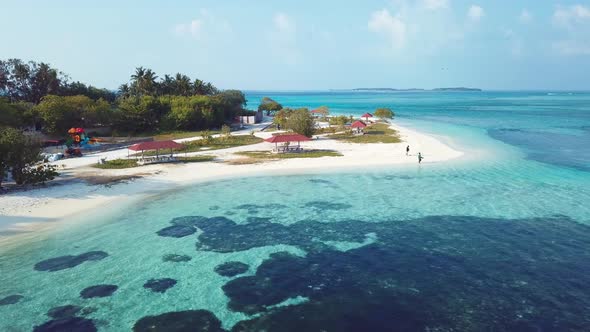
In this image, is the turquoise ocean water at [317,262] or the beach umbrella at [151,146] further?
the beach umbrella at [151,146]

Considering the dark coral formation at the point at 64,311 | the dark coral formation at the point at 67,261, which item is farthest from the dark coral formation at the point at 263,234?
the dark coral formation at the point at 64,311

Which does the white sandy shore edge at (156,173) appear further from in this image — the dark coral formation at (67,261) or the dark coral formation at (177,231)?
the dark coral formation at (177,231)

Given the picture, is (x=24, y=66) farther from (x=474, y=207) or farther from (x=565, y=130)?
(x=565, y=130)

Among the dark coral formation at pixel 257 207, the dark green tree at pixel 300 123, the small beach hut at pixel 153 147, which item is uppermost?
the dark green tree at pixel 300 123

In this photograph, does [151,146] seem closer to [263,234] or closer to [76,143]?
[76,143]

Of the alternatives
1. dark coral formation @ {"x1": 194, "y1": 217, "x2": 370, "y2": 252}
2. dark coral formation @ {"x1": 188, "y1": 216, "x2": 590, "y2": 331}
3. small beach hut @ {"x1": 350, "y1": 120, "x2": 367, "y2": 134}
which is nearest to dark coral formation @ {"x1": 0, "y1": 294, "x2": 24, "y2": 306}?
dark coral formation @ {"x1": 194, "y1": 217, "x2": 370, "y2": 252}

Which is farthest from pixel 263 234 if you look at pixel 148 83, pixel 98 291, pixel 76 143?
pixel 148 83

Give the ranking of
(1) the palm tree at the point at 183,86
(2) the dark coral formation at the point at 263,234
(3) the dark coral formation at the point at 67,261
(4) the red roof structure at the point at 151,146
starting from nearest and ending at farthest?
(3) the dark coral formation at the point at 67,261 < (2) the dark coral formation at the point at 263,234 < (4) the red roof structure at the point at 151,146 < (1) the palm tree at the point at 183,86
